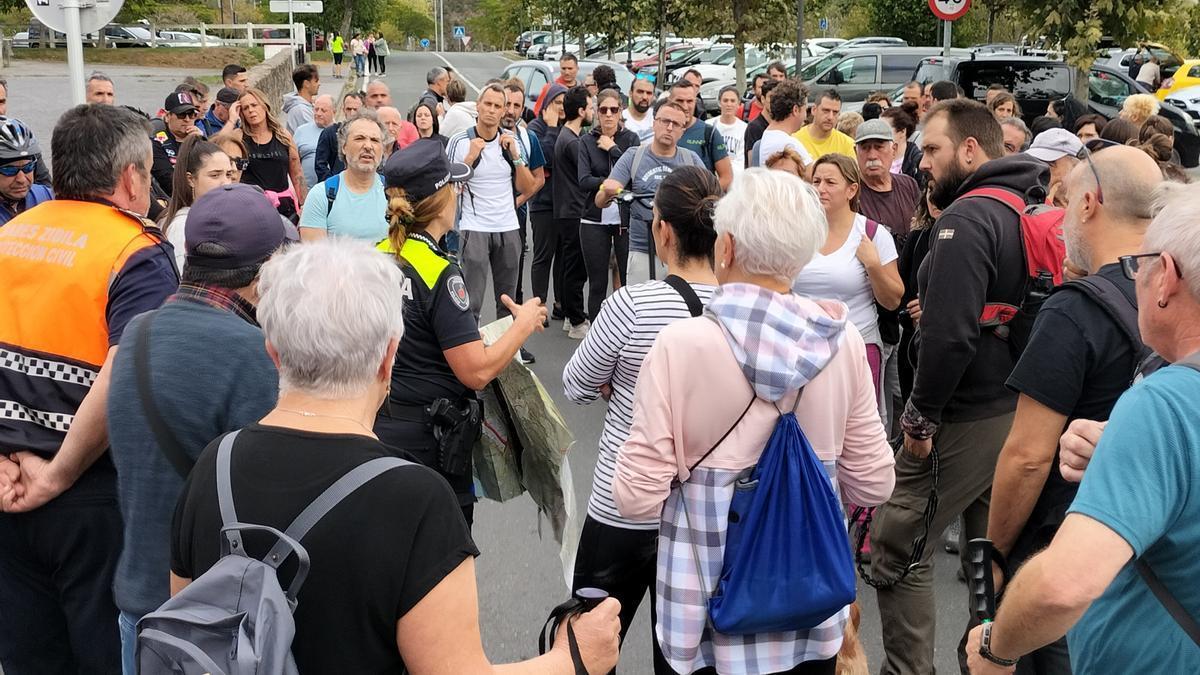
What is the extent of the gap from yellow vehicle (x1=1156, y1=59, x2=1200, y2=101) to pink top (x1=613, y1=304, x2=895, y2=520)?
23.9 metres

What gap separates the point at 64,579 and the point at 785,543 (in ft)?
6.83

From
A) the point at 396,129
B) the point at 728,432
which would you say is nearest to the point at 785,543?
the point at 728,432

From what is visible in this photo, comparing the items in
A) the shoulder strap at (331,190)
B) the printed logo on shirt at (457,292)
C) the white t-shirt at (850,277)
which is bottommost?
the white t-shirt at (850,277)

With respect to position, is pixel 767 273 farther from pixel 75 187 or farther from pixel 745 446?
pixel 75 187

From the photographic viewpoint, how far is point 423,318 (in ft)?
11.8

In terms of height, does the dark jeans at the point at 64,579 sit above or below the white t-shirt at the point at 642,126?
below

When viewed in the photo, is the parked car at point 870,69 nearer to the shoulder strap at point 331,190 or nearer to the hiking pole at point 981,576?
the shoulder strap at point 331,190

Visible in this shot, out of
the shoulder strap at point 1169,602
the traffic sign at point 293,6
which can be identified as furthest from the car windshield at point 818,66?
the shoulder strap at point 1169,602

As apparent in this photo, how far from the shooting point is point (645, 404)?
277cm

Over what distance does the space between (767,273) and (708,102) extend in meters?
25.4

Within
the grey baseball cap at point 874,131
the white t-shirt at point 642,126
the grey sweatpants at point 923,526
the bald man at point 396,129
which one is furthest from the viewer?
the white t-shirt at point 642,126

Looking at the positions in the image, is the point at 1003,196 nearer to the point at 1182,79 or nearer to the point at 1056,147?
the point at 1056,147

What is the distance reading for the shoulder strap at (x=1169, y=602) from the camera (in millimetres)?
1890

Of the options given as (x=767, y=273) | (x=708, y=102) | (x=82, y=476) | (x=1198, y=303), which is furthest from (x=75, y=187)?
(x=708, y=102)
